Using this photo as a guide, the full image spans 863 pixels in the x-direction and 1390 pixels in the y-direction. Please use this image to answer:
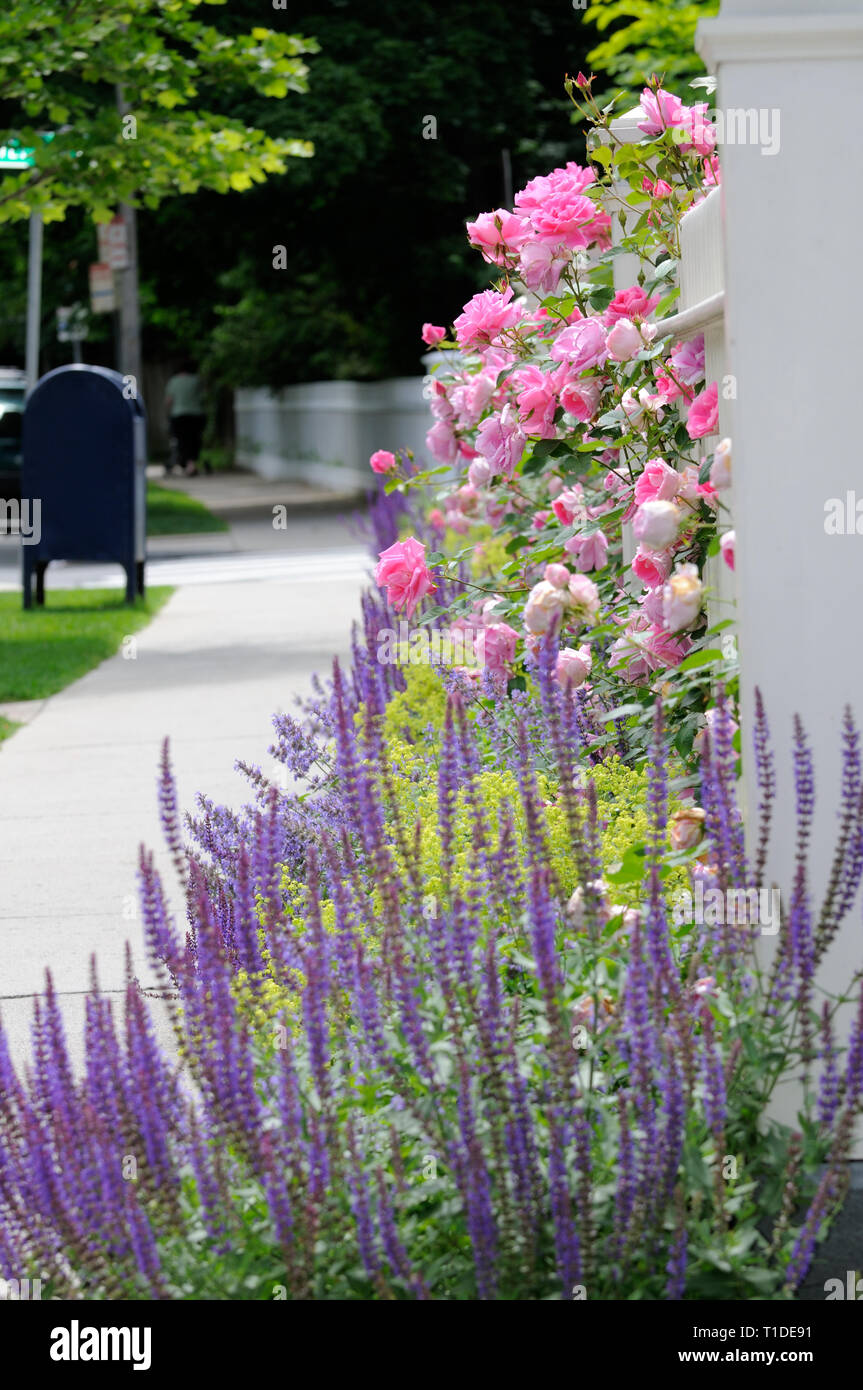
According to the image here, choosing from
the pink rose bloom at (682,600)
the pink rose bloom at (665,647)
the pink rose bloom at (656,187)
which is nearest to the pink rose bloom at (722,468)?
the pink rose bloom at (682,600)

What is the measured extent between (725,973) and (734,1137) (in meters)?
0.21

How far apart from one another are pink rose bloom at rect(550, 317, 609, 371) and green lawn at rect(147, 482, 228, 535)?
17168 mm

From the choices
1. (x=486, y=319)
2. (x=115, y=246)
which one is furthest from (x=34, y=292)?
(x=486, y=319)

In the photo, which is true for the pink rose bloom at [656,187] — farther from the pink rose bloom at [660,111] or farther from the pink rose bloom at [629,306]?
the pink rose bloom at [629,306]

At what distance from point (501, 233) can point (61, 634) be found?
710cm

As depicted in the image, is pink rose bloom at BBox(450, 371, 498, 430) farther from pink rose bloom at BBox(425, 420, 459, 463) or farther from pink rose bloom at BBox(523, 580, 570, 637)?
pink rose bloom at BBox(523, 580, 570, 637)

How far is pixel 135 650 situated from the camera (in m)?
10.4

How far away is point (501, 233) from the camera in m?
4.52

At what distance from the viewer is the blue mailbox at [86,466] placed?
12133 millimetres

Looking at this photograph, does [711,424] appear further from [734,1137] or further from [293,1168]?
[293,1168]

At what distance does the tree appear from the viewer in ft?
34.3

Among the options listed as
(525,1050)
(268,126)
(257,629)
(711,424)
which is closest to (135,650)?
(257,629)

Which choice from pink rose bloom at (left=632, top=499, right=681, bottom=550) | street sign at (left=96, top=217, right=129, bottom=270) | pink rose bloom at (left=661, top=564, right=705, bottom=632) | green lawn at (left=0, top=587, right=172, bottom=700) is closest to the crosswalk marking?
green lawn at (left=0, top=587, right=172, bottom=700)
